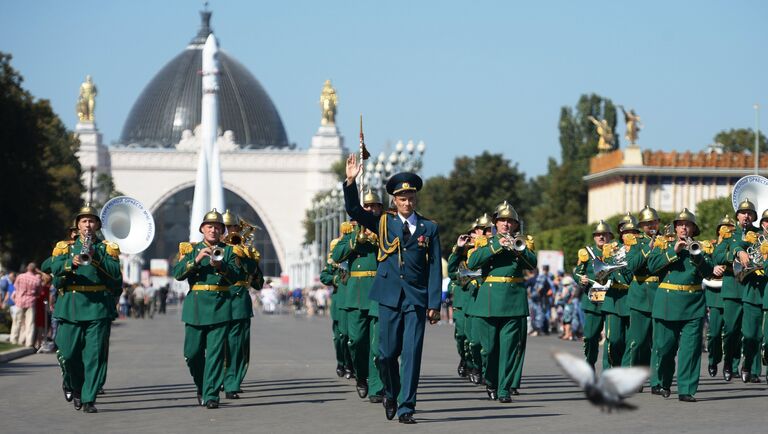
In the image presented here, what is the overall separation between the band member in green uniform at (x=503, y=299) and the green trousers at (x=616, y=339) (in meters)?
1.86

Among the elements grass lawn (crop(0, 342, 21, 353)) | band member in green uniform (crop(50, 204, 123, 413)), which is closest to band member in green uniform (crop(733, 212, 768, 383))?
band member in green uniform (crop(50, 204, 123, 413))

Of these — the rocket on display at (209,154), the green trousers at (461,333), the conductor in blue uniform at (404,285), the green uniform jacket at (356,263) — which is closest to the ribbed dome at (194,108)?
the rocket on display at (209,154)

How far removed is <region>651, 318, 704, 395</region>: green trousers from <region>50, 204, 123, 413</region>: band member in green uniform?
499 cm

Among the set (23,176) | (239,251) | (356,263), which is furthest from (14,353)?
(23,176)

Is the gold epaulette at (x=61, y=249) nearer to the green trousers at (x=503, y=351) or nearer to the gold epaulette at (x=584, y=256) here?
the green trousers at (x=503, y=351)

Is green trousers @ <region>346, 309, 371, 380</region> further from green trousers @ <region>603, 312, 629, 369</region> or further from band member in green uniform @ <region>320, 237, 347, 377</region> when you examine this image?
green trousers @ <region>603, 312, 629, 369</region>

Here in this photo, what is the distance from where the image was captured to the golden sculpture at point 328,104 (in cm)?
13695

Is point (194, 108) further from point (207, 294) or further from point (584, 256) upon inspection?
point (207, 294)

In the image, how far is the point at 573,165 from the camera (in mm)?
104438

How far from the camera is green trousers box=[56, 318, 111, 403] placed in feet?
49.2

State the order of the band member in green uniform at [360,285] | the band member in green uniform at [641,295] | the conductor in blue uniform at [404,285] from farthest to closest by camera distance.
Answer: the band member in green uniform at [360,285] < the band member in green uniform at [641,295] < the conductor in blue uniform at [404,285]

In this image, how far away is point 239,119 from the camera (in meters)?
181

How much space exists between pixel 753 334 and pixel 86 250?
7522 millimetres

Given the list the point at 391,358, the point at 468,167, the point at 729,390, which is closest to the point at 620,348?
the point at 729,390
